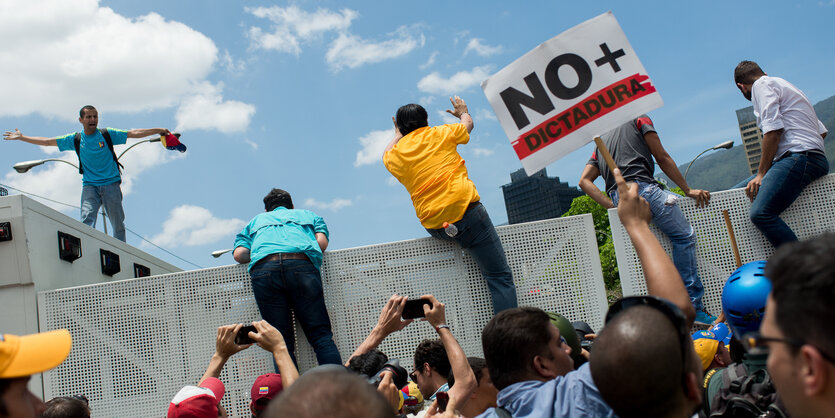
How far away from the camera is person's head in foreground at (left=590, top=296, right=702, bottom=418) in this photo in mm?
→ 1937

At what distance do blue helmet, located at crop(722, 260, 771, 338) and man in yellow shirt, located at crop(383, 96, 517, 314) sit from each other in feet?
10.2

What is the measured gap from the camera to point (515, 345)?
2.77 m

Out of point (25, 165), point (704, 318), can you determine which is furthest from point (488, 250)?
point (25, 165)

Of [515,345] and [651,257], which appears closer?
[651,257]

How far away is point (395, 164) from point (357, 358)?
7.11 ft

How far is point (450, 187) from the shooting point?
5.89 m

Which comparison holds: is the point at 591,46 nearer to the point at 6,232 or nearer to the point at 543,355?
the point at 543,355

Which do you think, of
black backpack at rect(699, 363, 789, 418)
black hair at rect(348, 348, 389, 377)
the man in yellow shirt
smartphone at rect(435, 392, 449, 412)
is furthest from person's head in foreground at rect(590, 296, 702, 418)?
the man in yellow shirt

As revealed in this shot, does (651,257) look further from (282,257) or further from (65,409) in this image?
(282,257)

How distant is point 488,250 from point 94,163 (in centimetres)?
569

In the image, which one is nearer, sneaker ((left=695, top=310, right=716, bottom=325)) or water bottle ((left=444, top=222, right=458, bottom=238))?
sneaker ((left=695, top=310, right=716, bottom=325))

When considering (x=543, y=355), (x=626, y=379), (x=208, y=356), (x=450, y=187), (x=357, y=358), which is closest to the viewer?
(x=626, y=379)

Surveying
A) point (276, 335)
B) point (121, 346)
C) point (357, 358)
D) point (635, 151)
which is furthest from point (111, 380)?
point (635, 151)

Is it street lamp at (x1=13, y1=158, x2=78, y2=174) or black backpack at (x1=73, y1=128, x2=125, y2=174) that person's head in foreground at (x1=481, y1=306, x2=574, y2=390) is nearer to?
black backpack at (x1=73, y1=128, x2=125, y2=174)
